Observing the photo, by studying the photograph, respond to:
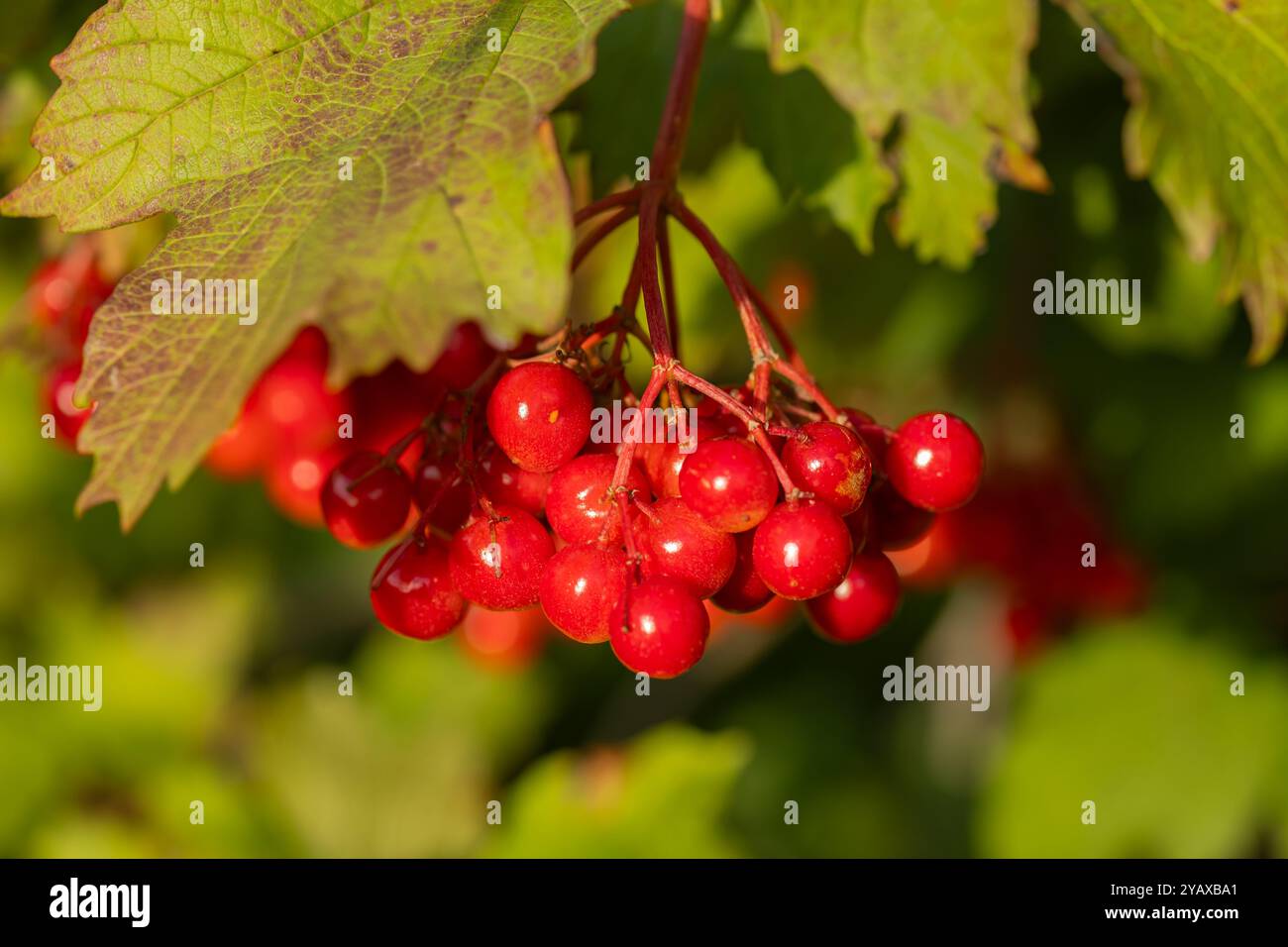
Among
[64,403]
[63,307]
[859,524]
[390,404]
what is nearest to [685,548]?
[859,524]

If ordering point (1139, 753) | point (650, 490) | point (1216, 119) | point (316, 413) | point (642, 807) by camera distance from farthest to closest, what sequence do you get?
point (1139, 753) < point (642, 807) < point (316, 413) < point (1216, 119) < point (650, 490)

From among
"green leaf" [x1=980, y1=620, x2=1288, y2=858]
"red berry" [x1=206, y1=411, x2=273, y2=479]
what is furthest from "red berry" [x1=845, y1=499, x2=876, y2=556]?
"green leaf" [x1=980, y1=620, x2=1288, y2=858]

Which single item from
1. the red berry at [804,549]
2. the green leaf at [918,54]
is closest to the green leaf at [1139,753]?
the green leaf at [918,54]

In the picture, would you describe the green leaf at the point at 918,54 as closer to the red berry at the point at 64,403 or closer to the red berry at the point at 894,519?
the red berry at the point at 894,519

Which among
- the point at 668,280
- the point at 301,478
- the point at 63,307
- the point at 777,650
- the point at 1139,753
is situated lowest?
the point at 1139,753

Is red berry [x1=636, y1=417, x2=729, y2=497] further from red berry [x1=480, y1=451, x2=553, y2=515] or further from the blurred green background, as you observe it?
the blurred green background

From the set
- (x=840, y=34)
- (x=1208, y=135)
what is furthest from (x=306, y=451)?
(x=1208, y=135)

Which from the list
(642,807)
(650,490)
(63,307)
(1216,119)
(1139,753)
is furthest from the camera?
(1139,753)

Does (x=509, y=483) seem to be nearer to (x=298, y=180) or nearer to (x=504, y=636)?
(x=298, y=180)
